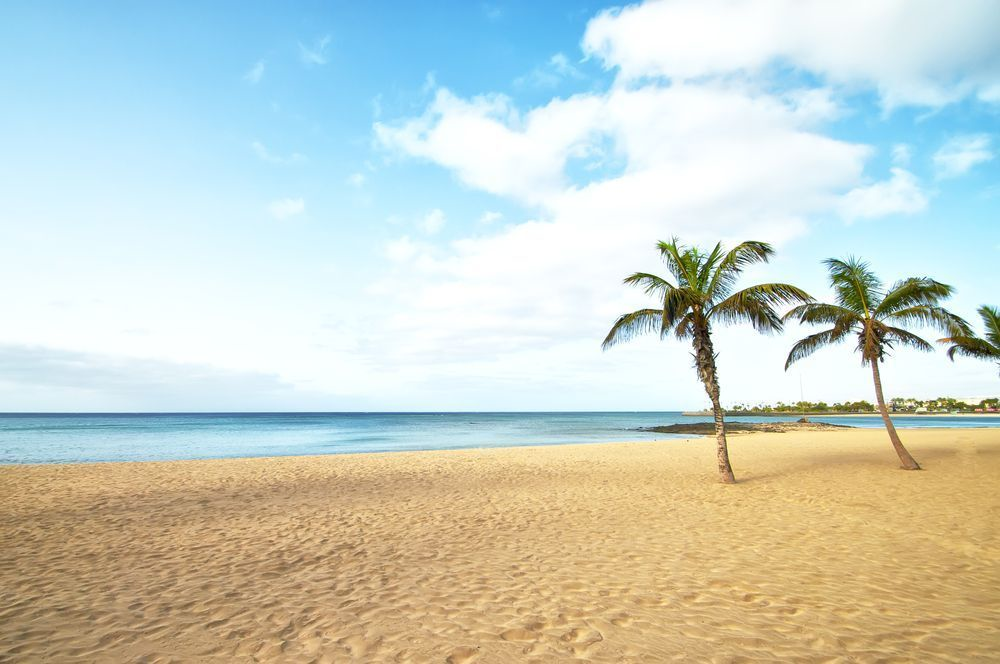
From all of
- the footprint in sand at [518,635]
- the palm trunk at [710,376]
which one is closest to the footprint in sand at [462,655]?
the footprint in sand at [518,635]

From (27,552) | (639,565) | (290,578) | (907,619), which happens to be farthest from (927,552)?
(27,552)

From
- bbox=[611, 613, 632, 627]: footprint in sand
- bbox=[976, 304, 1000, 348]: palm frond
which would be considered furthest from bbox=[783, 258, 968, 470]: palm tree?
bbox=[611, 613, 632, 627]: footprint in sand

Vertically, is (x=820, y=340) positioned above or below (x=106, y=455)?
above

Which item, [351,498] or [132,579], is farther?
[351,498]

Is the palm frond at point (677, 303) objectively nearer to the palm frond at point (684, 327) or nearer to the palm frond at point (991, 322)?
the palm frond at point (684, 327)

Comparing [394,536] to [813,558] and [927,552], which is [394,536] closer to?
[813,558]

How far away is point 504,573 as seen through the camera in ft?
19.0

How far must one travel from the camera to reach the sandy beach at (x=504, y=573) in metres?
3.99

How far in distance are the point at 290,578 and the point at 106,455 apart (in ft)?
95.1

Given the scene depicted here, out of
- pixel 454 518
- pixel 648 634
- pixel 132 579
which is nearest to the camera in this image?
pixel 648 634

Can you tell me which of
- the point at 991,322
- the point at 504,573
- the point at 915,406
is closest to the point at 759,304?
the point at 504,573

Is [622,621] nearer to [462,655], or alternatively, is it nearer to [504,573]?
[462,655]

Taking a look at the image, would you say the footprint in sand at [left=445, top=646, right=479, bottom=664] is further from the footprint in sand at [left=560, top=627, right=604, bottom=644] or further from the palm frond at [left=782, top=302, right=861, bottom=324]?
the palm frond at [left=782, top=302, right=861, bottom=324]

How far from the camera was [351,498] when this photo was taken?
11.1 metres
